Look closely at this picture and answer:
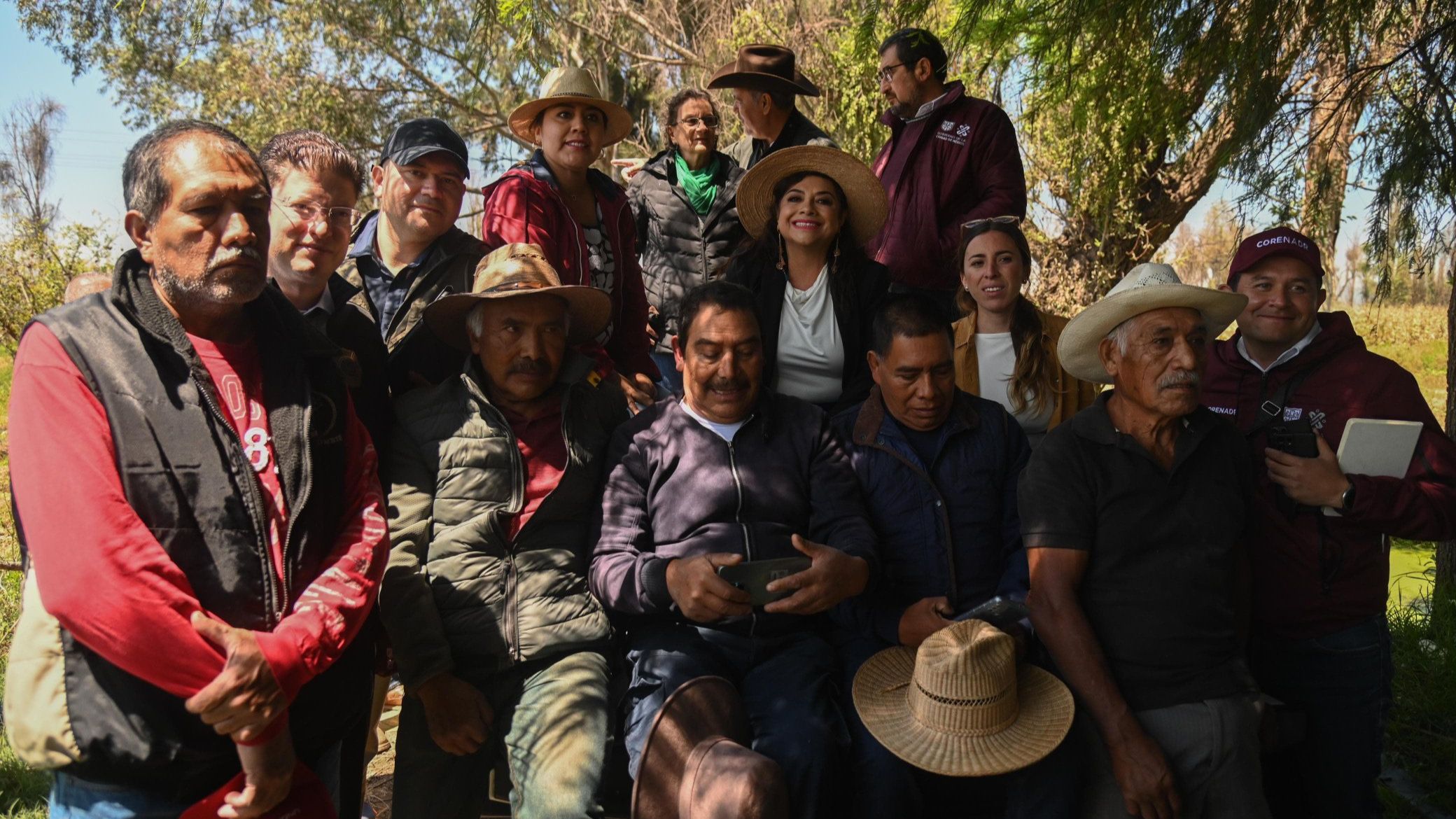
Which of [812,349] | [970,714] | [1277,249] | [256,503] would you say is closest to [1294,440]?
[1277,249]

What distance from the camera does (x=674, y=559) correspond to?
2.97m

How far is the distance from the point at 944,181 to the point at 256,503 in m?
3.38

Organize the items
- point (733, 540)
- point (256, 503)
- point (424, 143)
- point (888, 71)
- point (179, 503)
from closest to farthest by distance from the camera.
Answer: point (179, 503)
point (256, 503)
point (733, 540)
point (424, 143)
point (888, 71)

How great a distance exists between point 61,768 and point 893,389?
251cm

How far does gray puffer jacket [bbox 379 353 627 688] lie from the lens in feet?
9.72

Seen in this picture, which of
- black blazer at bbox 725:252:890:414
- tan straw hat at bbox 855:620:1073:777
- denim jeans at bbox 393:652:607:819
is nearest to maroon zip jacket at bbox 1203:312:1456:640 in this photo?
tan straw hat at bbox 855:620:1073:777

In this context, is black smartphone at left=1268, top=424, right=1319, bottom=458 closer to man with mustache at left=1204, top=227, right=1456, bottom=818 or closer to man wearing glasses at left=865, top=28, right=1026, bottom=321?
man with mustache at left=1204, top=227, right=1456, bottom=818

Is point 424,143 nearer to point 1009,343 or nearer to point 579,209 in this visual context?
point 579,209

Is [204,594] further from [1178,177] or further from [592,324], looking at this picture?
[1178,177]

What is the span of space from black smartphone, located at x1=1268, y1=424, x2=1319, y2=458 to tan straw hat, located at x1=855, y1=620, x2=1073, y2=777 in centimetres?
108

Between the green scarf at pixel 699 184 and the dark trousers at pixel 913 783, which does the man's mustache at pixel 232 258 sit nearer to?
the dark trousers at pixel 913 783

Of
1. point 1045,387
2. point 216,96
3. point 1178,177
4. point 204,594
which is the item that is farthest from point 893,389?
point 216,96

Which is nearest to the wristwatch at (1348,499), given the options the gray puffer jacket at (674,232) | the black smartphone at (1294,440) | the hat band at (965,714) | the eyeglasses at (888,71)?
the black smartphone at (1294,440)

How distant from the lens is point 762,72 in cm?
494
